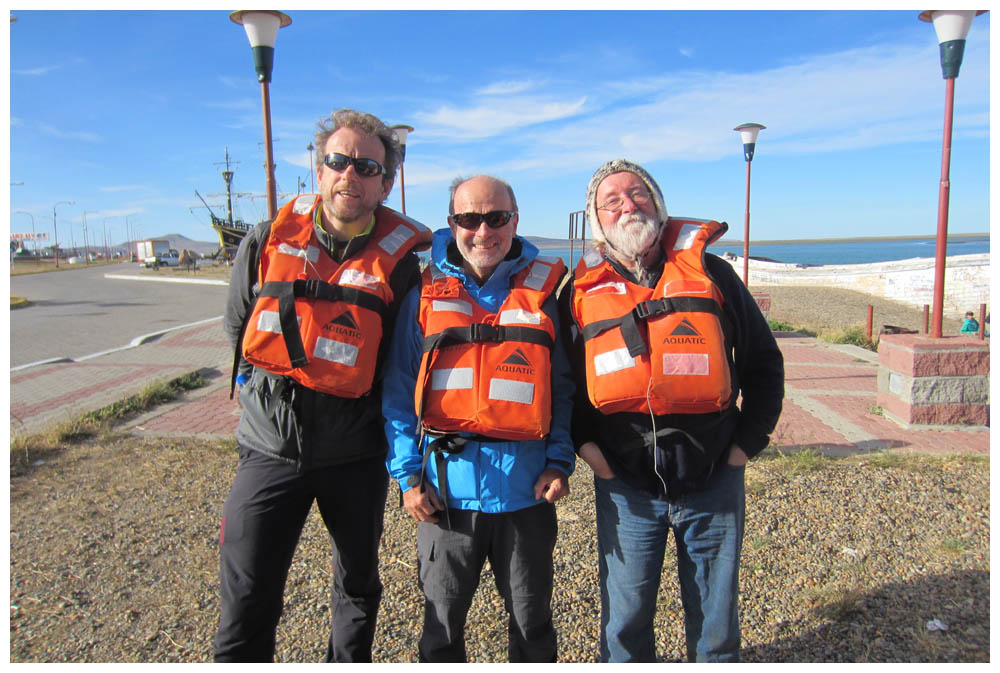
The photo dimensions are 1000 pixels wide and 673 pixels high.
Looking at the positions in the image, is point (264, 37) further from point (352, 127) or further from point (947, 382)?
point (947, 382)

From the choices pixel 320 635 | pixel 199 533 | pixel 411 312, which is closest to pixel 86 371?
pixel 199 533

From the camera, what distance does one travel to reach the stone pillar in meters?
5.78

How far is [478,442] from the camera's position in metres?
2.04

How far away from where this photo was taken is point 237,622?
2133 millimetres

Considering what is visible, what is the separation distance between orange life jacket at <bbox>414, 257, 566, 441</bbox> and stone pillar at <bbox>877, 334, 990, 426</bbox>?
5.35 meters

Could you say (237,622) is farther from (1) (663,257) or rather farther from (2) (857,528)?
(2) (857,528)

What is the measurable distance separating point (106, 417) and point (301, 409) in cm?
551

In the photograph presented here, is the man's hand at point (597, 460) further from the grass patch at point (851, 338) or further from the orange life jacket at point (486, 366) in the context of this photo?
the grass patch at point (851, 338)

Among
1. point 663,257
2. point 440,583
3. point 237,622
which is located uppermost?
point 663,257

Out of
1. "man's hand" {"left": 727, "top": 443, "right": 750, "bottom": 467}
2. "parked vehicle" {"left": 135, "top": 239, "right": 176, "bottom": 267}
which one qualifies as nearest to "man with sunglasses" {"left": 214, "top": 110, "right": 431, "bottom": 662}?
"man's hand" {"left": 727, "top": 443, "right": 750, "bottom": 467}

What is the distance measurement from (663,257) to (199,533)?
3.34m

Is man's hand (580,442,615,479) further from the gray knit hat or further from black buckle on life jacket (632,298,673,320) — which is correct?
the gray knit hat

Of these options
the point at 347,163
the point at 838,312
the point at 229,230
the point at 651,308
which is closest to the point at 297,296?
the point at 347,163

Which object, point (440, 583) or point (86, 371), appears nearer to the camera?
point (440, 583)
